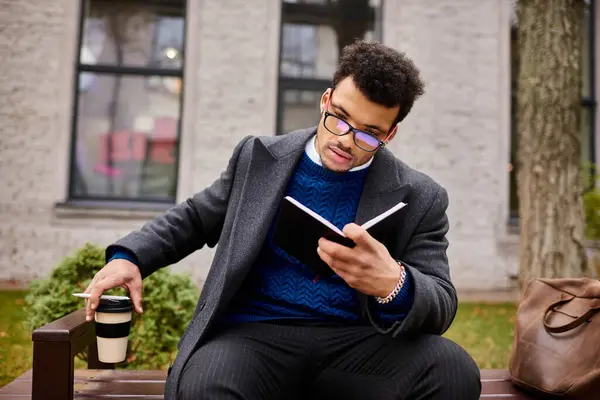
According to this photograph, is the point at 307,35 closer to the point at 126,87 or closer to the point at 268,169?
the point at 126,87

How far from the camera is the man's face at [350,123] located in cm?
189

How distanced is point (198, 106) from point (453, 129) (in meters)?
3.13

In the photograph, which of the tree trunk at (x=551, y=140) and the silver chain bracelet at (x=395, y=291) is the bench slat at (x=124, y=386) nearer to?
the silver chain bracelet at (x=395, y=291)

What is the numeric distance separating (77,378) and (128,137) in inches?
205

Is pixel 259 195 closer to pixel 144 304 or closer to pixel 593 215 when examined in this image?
pixel 144 304

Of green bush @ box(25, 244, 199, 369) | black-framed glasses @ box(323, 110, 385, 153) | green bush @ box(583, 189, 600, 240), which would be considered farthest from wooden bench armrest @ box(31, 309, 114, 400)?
green bush @ box(583, 189, 600, 240)

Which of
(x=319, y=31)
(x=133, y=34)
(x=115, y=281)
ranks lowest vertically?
(x=115, y=281)

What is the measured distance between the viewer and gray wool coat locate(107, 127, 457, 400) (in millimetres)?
1832

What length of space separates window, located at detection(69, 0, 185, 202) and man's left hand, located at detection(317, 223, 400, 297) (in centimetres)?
573

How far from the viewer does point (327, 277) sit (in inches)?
76.0

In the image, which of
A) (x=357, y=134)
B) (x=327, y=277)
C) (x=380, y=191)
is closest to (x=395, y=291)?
(x=327, y=277)

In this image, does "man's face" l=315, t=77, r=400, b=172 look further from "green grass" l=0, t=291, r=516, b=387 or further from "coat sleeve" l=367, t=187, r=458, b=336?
"green grass" l=0, t=291, r=516, b=387

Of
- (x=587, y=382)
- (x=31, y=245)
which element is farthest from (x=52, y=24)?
(x=587, y=382)

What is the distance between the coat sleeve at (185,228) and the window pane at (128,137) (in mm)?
5093
